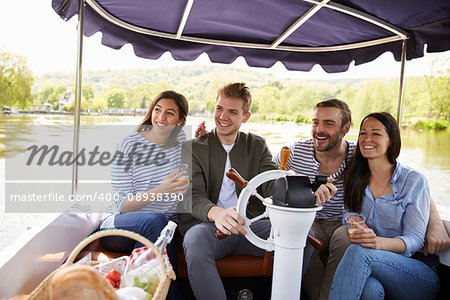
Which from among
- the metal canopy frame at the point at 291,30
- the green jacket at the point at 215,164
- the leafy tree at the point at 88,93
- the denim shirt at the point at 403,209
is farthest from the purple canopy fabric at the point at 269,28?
the leafy tree at the point at 88,93

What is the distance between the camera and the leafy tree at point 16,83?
606 inches

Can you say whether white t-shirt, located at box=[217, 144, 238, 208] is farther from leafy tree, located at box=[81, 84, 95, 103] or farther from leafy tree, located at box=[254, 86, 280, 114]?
leafy tree, located at box=[81, 84, 95, 103]

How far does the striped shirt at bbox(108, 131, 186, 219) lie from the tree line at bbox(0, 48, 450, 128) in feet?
41.8

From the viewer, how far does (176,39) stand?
3318 mm

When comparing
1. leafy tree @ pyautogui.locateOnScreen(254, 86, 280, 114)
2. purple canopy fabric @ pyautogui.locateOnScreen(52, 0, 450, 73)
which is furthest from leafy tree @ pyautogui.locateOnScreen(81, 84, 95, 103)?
purple canopy fabric @ pyautogui.locateOnScreen(52, 0, 450, 73)

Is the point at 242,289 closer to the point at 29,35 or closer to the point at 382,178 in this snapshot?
the point at 382,178

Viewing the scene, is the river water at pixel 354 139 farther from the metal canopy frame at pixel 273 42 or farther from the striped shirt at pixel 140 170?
the striped shirt at pixel 140 170

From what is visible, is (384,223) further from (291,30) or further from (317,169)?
(291,30)

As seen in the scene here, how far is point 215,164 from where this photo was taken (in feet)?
7.81

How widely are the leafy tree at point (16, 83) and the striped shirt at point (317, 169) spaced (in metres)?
16.1

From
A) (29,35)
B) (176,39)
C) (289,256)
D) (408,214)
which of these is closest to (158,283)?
(289,256)

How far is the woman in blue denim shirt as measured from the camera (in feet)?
5.71

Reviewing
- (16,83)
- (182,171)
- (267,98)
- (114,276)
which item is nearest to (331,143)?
(182,171)

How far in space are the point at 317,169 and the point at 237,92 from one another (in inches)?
31.2
